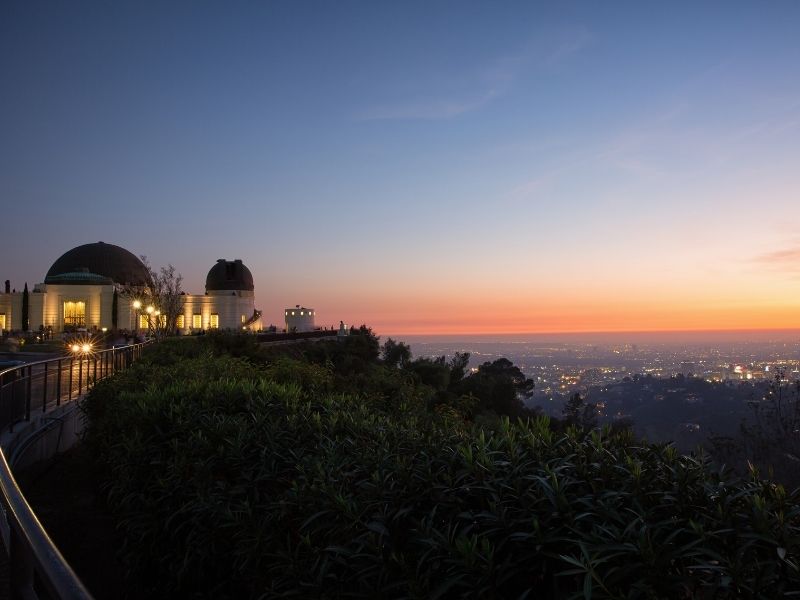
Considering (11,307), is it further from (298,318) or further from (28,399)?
(28,399)

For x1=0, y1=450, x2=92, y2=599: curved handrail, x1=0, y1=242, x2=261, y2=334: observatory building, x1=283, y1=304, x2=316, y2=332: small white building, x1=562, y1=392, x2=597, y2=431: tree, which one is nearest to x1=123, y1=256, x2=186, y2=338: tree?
x1=0, y1=242, x2=261, y2=334: observatory building

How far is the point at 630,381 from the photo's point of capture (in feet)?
162

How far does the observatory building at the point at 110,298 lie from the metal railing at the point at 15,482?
3248 cm

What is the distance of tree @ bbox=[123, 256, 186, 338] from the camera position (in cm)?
4328

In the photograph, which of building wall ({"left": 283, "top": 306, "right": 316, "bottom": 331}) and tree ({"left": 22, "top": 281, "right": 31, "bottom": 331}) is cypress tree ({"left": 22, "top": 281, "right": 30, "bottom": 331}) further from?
building wall ({"left": 283, "top": 306, "right": 316, "bottom": 331})

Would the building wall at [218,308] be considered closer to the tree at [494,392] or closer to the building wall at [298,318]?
the building wall at [298,318]

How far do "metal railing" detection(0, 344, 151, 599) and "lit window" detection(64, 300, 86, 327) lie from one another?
34.2 meters

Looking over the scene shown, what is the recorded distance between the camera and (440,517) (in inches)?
107

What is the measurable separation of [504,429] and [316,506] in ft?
3.85

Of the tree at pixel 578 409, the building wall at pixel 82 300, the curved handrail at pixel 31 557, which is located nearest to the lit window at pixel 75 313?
the building wall at pixel 82 300

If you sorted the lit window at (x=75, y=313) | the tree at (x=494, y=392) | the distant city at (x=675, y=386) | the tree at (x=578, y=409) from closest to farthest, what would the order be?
the distant city at (x=675, y=386) → the tree at (x=494, y=392) → the tree at (x=578, y=409) → the lit window at (x=75, y=313)

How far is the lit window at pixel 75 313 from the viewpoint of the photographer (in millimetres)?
46312

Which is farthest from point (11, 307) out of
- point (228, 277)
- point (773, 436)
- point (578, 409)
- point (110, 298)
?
point (773, 436)

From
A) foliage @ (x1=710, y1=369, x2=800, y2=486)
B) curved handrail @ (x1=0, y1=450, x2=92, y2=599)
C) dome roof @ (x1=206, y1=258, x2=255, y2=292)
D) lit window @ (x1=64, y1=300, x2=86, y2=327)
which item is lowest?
foliage @ (x1=710, y1=369, x2=800, y2=486)
